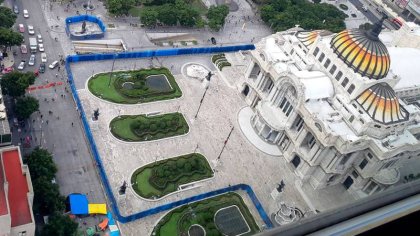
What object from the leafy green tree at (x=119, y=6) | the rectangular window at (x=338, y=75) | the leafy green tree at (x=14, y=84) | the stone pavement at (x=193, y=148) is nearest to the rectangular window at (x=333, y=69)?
the rectangular window at (x=338, y=75)

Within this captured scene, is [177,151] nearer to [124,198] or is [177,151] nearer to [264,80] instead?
[124,198]

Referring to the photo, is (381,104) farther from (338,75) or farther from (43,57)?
(43,57)

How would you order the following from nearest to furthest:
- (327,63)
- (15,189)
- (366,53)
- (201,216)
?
(15,189), (201,216), (366,53), (327,63)

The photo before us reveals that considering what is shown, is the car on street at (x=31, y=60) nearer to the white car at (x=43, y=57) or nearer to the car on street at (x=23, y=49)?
the white car at (x=43, y=57)

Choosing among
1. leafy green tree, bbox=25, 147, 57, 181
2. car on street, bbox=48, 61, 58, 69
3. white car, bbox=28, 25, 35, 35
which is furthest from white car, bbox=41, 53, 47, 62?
leafy green tree, bbox=25, 147, 57, 181

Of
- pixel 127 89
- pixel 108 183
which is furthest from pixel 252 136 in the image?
pixel 108 183

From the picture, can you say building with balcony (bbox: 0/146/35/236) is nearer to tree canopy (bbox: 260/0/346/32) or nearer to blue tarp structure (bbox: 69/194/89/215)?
blue tarp structure (bbox: 69/194/89/215)

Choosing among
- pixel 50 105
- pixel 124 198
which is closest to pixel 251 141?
pixel 124 198
